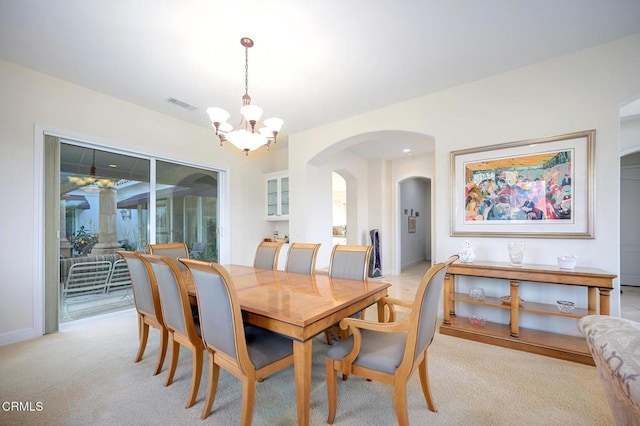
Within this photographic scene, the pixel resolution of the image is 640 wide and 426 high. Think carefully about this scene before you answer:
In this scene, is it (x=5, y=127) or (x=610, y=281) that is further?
(x=5, y=127)

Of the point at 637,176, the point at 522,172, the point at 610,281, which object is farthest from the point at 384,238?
the point at 637,176

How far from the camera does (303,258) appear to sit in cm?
290

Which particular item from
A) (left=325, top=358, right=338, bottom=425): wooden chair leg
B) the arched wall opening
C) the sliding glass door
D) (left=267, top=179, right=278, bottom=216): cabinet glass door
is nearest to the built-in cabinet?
(left=267, top=179, right=278, bottom=216): cabinet glass door

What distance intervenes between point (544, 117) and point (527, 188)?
28.6 inches

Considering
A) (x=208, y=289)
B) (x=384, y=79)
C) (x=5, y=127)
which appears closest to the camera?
(x=208, y=289)

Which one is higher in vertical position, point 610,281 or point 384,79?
point 384,79

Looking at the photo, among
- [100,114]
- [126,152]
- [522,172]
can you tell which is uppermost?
[100,114]

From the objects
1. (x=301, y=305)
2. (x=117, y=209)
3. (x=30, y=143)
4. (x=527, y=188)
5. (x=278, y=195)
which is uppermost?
(x=30, y=143)

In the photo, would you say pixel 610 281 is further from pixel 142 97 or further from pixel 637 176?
pixel 142 97

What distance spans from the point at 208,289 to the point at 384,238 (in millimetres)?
5219

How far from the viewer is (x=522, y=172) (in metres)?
2.79

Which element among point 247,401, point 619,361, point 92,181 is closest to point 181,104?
point 92,181

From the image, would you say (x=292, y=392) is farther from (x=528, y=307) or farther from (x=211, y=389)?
(x=528, y=307)

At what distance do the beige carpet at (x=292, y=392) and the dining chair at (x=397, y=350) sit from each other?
10.7 inches
